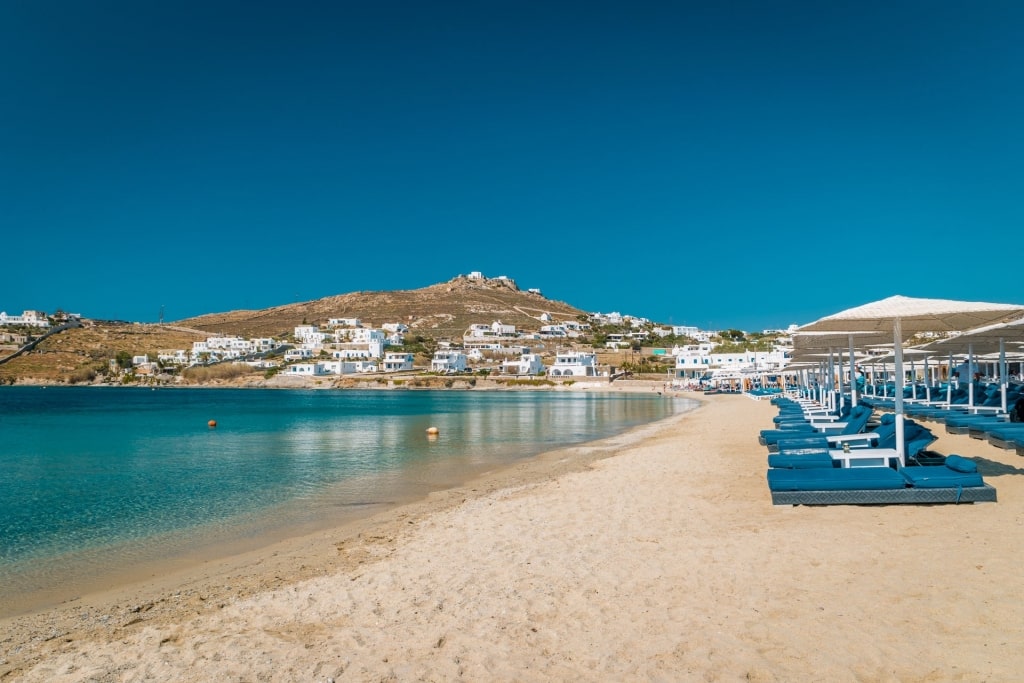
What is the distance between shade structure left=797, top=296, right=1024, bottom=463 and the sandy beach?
7.26 ft

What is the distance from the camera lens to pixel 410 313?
534 feet

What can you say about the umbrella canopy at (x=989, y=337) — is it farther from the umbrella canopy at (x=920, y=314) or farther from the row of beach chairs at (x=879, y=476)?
the row of beach chairs at (x=879, y=476)

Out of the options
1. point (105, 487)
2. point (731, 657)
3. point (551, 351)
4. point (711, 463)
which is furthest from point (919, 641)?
point (551, 351)

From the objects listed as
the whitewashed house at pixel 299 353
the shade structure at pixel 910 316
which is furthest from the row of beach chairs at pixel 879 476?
the whitewashed house at pixel 299 353

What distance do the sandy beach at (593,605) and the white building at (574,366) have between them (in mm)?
97104

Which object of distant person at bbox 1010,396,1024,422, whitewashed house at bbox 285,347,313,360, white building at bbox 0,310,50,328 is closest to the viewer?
white building at bbox 0,310,50,328

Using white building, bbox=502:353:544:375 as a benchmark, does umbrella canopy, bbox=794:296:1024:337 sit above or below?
below

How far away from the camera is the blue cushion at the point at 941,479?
7672 millimetres

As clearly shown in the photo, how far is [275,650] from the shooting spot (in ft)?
15.4

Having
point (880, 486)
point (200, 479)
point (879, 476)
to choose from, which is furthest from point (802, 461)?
point (200, 479)

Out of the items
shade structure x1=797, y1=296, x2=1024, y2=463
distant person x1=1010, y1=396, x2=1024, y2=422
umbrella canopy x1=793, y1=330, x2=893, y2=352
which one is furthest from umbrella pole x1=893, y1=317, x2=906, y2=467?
distant person x1=1010, y1=396, x2=1024, y2=422

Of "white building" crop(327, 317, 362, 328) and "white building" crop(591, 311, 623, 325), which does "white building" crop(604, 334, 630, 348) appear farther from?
"white building" crop(327, 317, 362, 328)

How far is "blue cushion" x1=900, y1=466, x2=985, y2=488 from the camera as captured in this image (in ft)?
25.2

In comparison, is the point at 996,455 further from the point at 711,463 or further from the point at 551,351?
the point at 551,351
